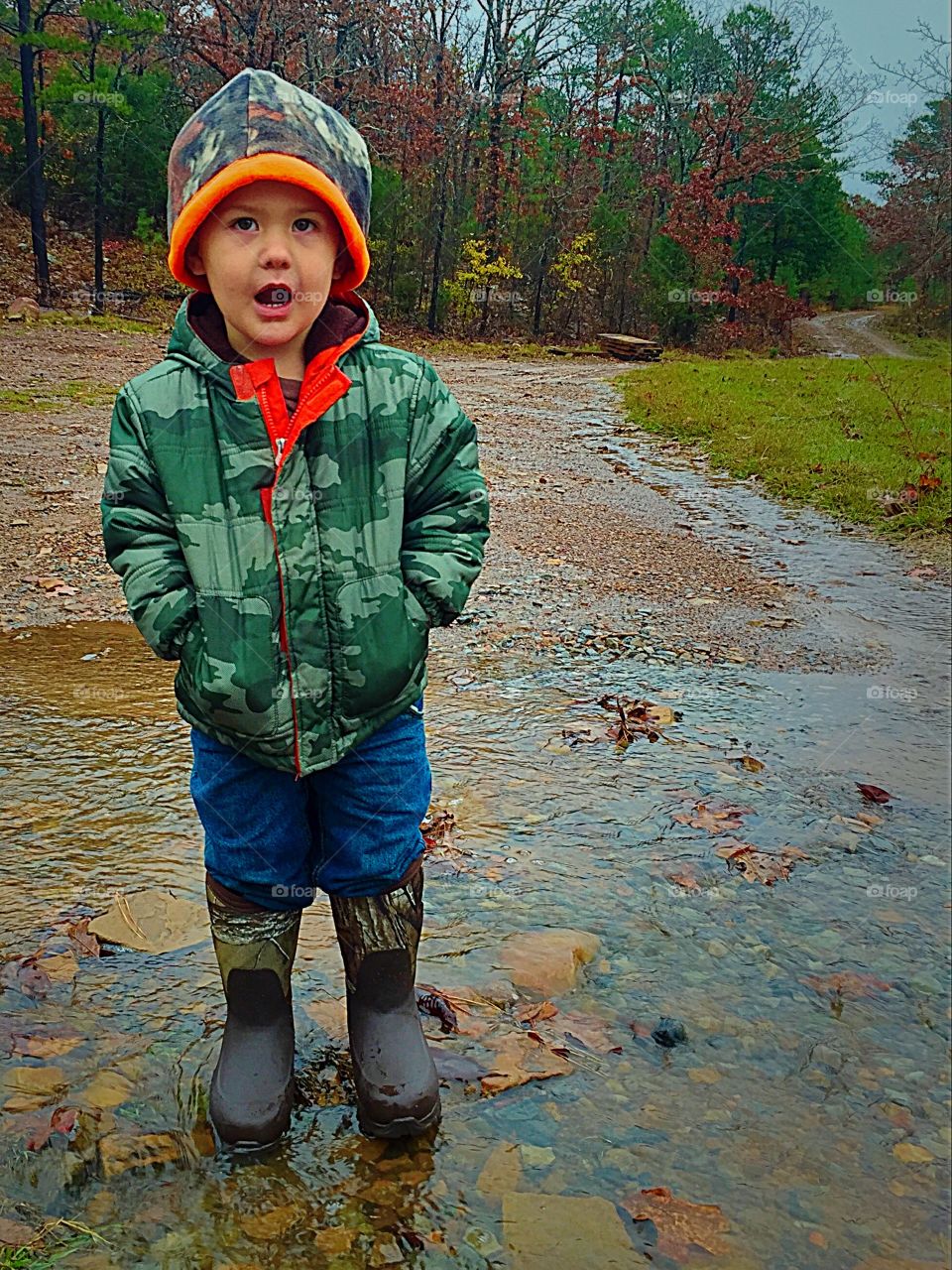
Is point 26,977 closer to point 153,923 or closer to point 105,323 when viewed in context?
point 153,923

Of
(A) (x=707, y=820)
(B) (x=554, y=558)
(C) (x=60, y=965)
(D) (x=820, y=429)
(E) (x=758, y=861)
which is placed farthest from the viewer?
(D) (x=820, y=429)

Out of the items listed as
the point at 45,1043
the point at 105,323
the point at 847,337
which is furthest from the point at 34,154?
the point at 847,337

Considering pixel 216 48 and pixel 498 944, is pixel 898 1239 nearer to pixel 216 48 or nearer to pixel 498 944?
pixel 498 944

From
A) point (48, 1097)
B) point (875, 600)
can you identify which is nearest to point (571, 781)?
point (48, 1097)

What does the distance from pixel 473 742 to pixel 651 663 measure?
50.0 inches

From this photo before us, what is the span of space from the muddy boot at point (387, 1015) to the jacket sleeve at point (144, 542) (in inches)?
23.4

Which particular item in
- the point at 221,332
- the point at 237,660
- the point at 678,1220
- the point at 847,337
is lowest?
the point at 678,1220

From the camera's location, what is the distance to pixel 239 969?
2.01 metres

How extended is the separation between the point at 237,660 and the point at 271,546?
0.63 feet

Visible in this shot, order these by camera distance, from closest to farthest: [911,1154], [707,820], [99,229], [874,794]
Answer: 1. [911,1154]
2. [707,820]
3. [874,794]
4. [99,229]

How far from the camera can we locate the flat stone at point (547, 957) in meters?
2.51

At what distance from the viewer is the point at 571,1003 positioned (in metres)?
2.45

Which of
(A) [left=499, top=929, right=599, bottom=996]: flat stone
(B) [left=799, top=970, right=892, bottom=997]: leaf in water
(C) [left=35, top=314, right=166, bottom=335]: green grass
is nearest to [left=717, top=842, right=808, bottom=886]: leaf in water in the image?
(B) [left=799, top=970, right=892, bottom=997]: leaf in water

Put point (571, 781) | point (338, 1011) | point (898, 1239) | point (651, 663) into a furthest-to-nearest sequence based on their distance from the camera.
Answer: point (651, 663) → point (571, 781) → point (338, 1011) → point (898, 1239)
